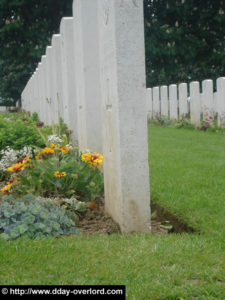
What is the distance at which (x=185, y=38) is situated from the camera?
20922mm

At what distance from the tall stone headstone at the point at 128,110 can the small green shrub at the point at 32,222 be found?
418 mm

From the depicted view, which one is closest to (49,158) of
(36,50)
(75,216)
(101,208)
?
(101,208)

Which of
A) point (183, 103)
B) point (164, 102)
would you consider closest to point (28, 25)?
point (164, 102)

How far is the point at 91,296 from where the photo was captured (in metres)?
2.08

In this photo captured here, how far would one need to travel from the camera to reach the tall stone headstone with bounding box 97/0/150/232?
120 inches

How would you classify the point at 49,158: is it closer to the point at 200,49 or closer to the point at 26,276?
the point at 26,276

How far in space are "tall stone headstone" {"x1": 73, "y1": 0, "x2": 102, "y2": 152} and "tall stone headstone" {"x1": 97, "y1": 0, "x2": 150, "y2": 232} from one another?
155cm

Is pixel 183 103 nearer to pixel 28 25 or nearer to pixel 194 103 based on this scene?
pixel 194 103

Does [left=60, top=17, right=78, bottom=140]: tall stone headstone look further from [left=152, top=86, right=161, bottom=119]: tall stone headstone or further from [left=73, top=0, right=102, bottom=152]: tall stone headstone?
[left=152, top=86, right=161, bottom=119]: tall stone headstone

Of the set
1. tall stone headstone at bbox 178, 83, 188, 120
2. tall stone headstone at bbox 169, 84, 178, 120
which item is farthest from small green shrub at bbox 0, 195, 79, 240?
tall stone headstone at bbox 169, 84, 178, 120

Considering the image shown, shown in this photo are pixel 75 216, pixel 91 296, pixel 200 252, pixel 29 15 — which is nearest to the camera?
pixel 91 296

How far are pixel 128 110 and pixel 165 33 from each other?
18.2 meters

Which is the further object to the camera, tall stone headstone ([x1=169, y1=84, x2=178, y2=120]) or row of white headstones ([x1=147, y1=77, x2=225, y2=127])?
tall stone headstone ([x1=169, y1=84, x2=178, y2=120])

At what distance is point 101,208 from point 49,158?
754mm
